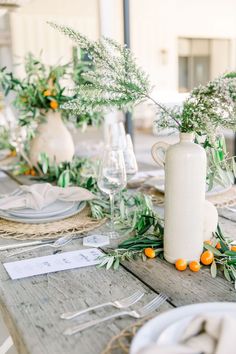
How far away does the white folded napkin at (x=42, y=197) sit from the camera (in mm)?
1105

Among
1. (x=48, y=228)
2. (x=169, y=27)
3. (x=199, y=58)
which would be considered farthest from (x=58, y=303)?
(x=199, y=58)

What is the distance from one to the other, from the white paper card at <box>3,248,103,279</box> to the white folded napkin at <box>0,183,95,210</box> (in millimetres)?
263

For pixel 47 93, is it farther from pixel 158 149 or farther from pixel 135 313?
pixel 135 313

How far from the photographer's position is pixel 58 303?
0.68m

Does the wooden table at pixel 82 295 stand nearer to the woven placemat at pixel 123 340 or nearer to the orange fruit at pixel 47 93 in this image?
the woven placemat at pixel 123 340

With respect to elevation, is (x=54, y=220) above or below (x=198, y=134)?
below

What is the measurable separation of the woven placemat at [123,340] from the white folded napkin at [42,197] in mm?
575

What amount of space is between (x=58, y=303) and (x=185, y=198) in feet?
0.97

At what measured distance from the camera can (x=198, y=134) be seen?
0.81 meters

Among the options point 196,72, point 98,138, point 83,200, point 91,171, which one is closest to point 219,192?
point 83,200

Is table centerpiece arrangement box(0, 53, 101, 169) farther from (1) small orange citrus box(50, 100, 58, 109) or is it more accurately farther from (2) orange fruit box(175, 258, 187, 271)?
(2) orange fruit box(175, 258, 187, 271)

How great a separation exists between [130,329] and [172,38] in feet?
18.2

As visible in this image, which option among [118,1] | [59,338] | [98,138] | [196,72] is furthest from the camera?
[196,72]

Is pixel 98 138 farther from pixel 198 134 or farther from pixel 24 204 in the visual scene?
pixel 198 134
